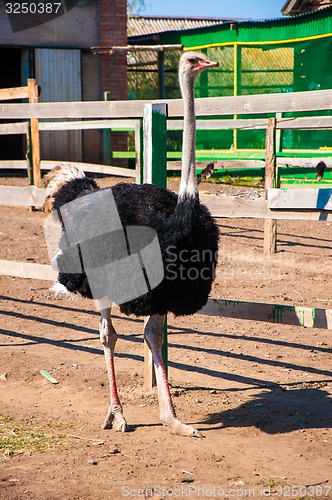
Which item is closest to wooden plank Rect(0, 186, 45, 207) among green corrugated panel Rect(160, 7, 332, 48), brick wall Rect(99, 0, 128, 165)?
green corrugated panel Rect(160, 7, 332, 48)

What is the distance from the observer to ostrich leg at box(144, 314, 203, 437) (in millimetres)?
4133

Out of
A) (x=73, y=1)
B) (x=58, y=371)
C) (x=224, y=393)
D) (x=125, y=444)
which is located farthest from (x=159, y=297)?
(x=73, y=1)

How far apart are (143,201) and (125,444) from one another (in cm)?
128

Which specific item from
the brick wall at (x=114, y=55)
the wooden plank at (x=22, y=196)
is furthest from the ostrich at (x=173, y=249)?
the brick wall at (x=114, y=55)

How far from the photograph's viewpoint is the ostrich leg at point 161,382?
13.6 ft

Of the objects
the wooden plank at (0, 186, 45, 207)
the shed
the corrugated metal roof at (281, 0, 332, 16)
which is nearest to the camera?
the wooden plank at (0, 186, 45, 207)

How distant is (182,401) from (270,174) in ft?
14.7

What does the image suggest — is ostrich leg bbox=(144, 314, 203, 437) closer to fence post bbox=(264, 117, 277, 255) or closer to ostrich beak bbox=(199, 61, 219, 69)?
ostrich beak bbox=(199, 61, 219, 69)

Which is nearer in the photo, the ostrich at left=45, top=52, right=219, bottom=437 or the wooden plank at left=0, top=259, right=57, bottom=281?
the ostrich at left=45, top=52, right=219, bottom=437

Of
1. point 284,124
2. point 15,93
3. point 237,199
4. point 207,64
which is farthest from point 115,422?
point 15,93

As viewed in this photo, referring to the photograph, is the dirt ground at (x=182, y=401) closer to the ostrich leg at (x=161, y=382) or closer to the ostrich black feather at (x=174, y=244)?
the ostrich leg at (x=161, y=382)

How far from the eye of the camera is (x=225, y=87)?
16906 mm

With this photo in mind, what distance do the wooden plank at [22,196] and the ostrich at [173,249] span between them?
1.28m

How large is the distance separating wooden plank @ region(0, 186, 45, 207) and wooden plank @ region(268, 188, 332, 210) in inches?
75.9
